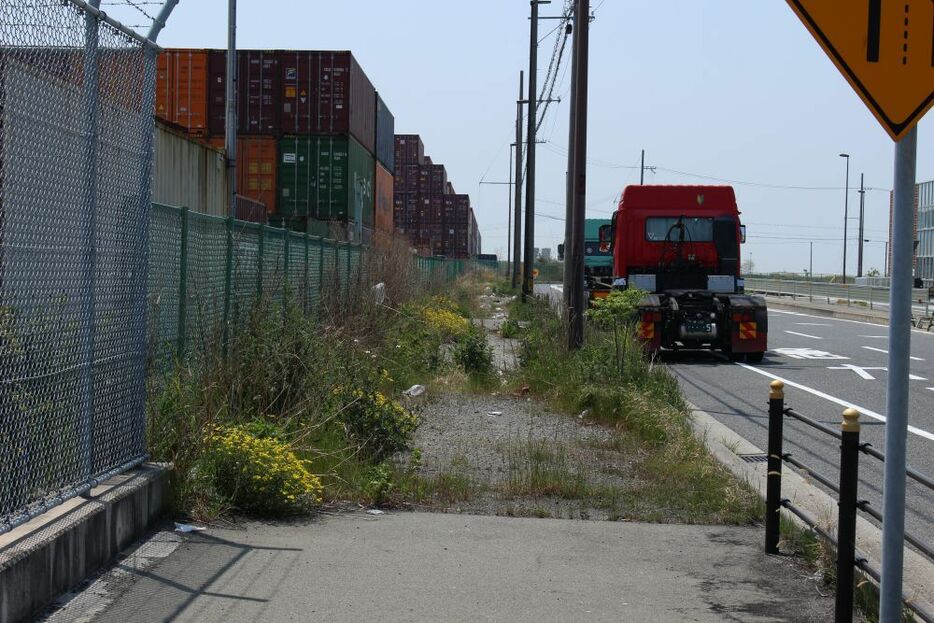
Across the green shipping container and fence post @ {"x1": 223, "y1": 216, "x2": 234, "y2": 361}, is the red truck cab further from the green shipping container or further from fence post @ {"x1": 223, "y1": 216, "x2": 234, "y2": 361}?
fence post @ {"x1": 223, "y1": 216, "x2": 234, "y2": 361}

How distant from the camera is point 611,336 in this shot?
14.5 metres

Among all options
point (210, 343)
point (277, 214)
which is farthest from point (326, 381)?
point (277, 214)

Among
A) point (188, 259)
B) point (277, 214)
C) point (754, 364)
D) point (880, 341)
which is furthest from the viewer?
point (277, 214)

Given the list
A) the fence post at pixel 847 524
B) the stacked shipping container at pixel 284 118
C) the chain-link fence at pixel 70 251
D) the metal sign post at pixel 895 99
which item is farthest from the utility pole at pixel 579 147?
the stacked shipping container at pixel 284 118

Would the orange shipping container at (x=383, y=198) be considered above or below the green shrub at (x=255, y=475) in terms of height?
above

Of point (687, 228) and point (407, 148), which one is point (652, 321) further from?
point (407, 148)

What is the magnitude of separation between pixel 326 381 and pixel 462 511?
8.12ft

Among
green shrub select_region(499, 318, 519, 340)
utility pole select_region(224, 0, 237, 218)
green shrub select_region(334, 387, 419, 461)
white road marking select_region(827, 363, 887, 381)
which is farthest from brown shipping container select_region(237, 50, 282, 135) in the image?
green shrub select_region(334, 387, 419, 461)

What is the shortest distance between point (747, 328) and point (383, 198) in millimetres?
24896

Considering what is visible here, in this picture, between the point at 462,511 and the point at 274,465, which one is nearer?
the point at 274,465

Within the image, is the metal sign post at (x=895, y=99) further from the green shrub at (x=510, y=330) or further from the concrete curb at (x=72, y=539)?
the green shrub at (x=510, y=330)

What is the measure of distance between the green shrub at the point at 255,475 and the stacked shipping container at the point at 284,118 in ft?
76.9

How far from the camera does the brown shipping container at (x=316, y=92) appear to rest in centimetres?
3158

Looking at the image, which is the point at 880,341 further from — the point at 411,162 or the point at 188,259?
the point at 411,162
